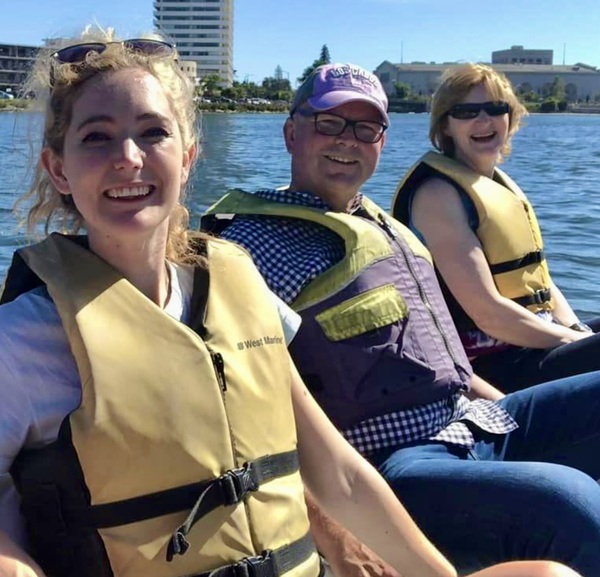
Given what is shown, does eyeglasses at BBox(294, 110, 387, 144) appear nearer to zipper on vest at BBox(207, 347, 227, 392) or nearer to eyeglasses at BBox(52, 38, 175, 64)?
eyeglasses at BBox(52, 38, 175, 64)

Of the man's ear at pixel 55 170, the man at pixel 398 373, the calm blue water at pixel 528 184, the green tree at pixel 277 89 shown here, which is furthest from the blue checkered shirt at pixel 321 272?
the green tree at pixel 277 89

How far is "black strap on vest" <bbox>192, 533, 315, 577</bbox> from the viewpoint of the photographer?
1554 millimetres

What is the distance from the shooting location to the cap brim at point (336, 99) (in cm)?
259

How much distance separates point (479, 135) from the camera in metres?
3.55

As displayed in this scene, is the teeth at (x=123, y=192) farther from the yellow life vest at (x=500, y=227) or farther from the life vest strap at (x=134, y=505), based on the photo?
the yellow life vest at (x=500, y=227)

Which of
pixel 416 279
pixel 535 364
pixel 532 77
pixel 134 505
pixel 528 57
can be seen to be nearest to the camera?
pixel 134 505

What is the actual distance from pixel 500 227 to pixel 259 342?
1.87m

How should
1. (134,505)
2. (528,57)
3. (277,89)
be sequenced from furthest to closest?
(528,57), (277,89), (134,505)

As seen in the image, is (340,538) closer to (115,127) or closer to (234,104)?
(115,127)

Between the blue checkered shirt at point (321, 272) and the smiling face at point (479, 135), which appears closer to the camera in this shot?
the blue checkered shirt at point (321, 272)

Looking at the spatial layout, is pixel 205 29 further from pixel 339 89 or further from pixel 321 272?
pixel 321 272

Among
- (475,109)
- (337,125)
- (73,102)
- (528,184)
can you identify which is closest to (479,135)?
(475,109)

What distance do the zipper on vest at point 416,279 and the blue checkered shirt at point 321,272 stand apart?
6.0 inches

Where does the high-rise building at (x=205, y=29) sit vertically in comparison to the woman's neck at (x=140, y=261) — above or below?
above
